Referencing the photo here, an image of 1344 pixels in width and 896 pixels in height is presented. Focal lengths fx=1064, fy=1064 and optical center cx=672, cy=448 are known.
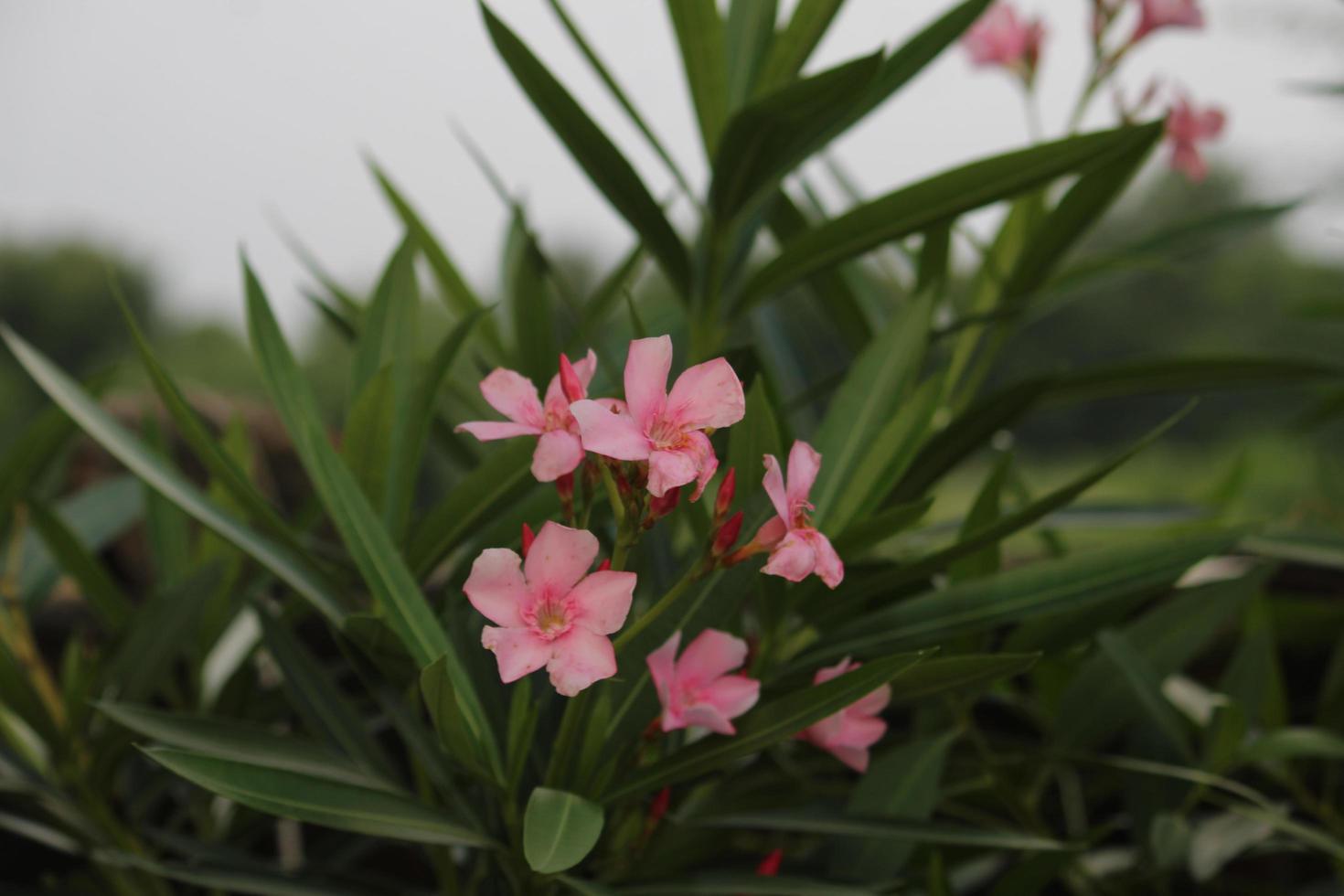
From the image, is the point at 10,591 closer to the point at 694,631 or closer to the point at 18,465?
the point at 18,465

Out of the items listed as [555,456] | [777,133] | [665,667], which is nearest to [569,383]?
[555,456]

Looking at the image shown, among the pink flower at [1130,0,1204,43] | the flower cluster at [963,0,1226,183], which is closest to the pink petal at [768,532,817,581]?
the flower cluster at [963,0,1226,183]

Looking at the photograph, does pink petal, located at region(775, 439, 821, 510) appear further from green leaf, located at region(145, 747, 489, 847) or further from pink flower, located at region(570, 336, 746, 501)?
green leaf, located at region(145, 747, 489, 847)

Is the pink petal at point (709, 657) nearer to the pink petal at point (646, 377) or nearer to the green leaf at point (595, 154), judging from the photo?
the pink petal at point (646, 377)

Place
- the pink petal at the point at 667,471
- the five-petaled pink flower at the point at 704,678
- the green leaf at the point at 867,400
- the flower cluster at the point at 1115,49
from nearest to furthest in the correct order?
the pink petal at the point at 667,471 → the five-petaled pink flower at the point at 704,678 → the green leaf at the point at 867,400 → the flower cluster at the point at 1115,49

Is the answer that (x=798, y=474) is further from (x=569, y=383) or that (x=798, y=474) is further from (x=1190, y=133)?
(x=1190, y=133)

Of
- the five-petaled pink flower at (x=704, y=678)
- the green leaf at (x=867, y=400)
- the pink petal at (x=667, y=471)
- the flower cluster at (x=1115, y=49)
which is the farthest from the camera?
the flower cluster at (x=1115, y=49)

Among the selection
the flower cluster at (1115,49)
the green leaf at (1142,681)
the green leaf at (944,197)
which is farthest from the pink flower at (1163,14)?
the green leaf at (1142,681)

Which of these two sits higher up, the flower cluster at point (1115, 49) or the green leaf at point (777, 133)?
the green leaf at point (777, 133)
